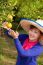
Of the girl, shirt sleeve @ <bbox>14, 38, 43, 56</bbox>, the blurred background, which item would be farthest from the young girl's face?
the blurred background

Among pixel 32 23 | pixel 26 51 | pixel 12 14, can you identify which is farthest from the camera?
pixel 12 14

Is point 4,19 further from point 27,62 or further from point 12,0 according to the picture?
point 27,62

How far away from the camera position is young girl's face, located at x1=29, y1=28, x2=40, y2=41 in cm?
411

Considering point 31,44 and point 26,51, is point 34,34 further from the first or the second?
point 26,51

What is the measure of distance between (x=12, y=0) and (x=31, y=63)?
4.35 m

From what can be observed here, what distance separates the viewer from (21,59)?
4.14 metres

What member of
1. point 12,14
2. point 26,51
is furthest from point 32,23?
point 12,14

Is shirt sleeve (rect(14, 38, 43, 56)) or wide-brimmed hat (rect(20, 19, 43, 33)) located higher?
wide-brimmed hat (rect(20, 19, 43, 33))

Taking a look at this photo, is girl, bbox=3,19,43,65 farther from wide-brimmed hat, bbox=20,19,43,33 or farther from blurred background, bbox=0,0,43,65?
blurred background, bbox=0,0,43,65

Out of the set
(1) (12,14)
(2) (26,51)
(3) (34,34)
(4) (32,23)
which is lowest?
(1) (12,14)

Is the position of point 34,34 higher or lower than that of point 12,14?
higher

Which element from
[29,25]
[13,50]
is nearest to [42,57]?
[13,50]

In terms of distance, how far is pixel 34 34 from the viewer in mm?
4129

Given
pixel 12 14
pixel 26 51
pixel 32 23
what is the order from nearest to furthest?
pixel 26 51
pixel 32 23
pixel 12 14
